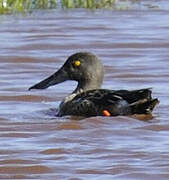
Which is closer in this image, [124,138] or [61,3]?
[124,138]

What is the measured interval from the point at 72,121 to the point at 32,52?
15.5 ft

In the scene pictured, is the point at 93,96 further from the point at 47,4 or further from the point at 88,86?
the point at 47,4

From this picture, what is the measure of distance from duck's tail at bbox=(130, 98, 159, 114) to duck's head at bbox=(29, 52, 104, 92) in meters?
0.91

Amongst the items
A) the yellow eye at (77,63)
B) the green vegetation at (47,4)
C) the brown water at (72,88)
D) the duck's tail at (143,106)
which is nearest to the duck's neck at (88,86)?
the yellow eye at (77,63)

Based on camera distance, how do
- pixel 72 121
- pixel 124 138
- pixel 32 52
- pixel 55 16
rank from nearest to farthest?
pixel 124 138 < pixel 72 121 < pixel 32 52 < pixel 55 16

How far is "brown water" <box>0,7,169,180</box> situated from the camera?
870cm

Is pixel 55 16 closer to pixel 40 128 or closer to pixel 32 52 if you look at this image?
pixel 32 52

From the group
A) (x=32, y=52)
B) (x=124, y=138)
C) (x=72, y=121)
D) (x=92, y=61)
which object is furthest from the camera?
(x=32, y=52)

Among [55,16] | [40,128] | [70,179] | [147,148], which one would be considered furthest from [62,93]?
[55,16]

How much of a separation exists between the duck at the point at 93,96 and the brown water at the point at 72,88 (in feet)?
0.39

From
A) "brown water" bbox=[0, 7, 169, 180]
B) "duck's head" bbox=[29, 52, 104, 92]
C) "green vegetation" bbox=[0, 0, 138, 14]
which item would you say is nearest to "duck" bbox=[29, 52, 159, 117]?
"duck's head" bbox=[29, 52, 104, 92]

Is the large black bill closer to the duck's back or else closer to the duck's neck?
the duck's neck

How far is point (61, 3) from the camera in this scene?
709 inches

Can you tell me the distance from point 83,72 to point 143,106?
45.8 inches
